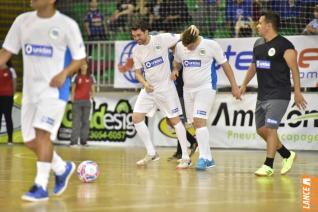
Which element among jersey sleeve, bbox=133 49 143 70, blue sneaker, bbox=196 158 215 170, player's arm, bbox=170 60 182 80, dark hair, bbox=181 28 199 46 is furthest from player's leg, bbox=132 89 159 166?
dark hair, bbox=181 28 199 46

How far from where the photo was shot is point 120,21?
19.0m

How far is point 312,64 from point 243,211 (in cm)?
980

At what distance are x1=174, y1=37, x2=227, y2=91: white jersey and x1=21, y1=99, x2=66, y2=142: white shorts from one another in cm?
406

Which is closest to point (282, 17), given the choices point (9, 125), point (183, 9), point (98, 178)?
point (183, 9)

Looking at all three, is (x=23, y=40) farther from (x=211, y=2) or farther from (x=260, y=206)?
(x=211, y=2)

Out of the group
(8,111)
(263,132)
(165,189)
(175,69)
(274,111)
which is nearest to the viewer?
(165,189)

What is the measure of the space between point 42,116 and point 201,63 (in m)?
4.43

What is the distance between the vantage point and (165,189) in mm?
7871

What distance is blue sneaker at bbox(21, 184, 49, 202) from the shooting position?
6691 millimetres

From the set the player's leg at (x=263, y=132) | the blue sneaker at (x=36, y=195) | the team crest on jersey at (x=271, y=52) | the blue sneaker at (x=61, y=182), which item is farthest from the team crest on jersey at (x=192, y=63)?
the blue sneaker at (x=36, y=195)

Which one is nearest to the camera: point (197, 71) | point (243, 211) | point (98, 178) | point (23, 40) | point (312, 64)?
point (243, 211)

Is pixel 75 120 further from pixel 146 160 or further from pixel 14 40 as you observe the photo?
pixel 14 40

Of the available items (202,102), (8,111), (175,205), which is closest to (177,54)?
(202,102)

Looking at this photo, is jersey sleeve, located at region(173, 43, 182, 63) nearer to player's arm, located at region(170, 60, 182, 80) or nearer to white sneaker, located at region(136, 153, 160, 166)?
player's arm, located at region(170, 60, 182, 80)
